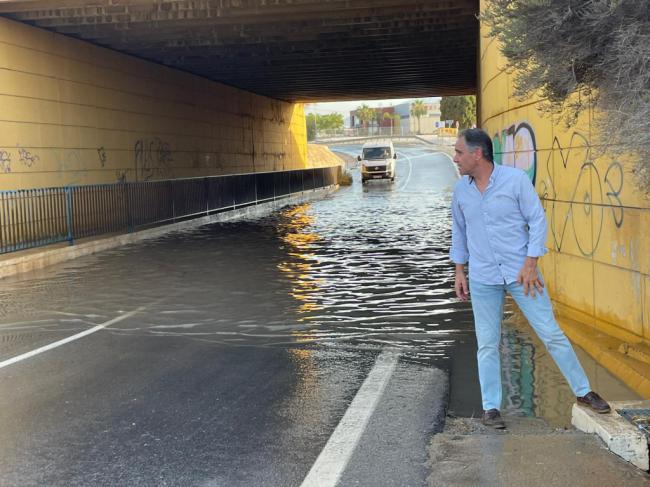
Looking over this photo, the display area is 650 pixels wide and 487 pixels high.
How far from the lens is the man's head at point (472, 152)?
4.57 meters

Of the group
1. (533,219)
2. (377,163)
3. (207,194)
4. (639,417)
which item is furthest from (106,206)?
(377,163)

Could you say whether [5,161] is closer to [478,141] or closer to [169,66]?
[169,66]

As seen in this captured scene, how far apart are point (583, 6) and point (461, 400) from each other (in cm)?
298

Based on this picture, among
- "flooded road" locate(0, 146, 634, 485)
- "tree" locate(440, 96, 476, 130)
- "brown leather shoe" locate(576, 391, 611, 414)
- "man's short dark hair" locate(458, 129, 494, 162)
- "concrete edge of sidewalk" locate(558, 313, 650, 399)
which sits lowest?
"flooded road" locate(0, 146, 634, 485)

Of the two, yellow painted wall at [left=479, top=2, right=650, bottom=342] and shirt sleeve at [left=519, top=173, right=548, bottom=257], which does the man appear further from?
yellow painted wall at [left=479, top=2, right=650, bottom=342]

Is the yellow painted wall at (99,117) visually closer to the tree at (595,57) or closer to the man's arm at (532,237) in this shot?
the tree at (595,57)

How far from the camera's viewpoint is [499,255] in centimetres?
459

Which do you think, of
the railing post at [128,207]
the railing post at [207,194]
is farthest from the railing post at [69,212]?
the railing post at [207,194]

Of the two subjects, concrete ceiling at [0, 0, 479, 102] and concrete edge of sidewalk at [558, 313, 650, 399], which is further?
concrete ceiling at [0, 0, 479, 102]

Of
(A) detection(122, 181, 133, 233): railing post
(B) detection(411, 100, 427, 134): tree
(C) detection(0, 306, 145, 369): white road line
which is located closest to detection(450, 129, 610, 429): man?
(C) detection(0, 306, 145, 369): white road line

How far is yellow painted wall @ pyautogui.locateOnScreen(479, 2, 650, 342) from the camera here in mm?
6215

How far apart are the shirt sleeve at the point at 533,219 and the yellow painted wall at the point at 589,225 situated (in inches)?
58.5

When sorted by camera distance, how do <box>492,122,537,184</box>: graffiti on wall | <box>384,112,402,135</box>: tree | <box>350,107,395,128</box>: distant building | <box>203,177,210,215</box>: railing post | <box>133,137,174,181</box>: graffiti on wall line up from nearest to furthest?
1. <box>492,122,537,184</box>: graffiti on wall
2. <box>133,137,174,181</box>: graffiti on wall
3. <box>203,177,210,215</box>: railing post
4. <box>384,112,402,135</box>: tree
5. <box>350,107,395,128</box>: distant building

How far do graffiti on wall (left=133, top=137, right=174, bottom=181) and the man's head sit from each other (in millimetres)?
19196
